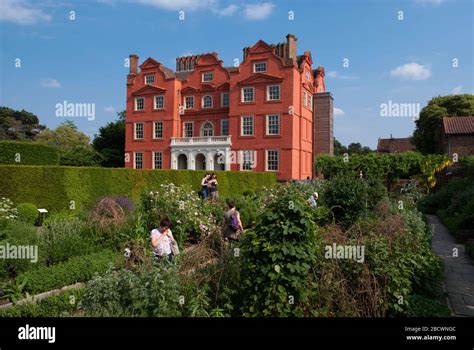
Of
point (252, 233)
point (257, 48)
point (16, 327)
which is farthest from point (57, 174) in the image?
point (257, 48)

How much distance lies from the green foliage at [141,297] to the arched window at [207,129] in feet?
117

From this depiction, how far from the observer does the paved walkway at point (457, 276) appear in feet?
19.7

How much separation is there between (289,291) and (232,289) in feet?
2.99

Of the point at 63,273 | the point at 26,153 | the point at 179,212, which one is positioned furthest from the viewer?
the point at 26,153

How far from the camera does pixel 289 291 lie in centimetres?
456

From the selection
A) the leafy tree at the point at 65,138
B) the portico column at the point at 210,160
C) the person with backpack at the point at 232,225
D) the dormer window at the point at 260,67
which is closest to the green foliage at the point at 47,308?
the person with backpack at the point at 232,225

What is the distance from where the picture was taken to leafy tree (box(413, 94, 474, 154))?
45269mm

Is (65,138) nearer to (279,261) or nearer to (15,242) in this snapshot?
(15,242)

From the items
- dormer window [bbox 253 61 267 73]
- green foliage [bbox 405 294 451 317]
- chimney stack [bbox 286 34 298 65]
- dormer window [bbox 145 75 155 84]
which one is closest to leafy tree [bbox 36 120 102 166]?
dormer window [bbox 145 75 155 84]

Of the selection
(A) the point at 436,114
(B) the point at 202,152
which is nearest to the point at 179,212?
(B) the point at 202,152

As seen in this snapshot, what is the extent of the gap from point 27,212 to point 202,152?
2563cm

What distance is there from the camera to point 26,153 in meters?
17.4

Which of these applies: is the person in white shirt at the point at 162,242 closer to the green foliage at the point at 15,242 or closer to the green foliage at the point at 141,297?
the green foliage at the point at 141,297

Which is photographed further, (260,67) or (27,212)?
(260,67)
